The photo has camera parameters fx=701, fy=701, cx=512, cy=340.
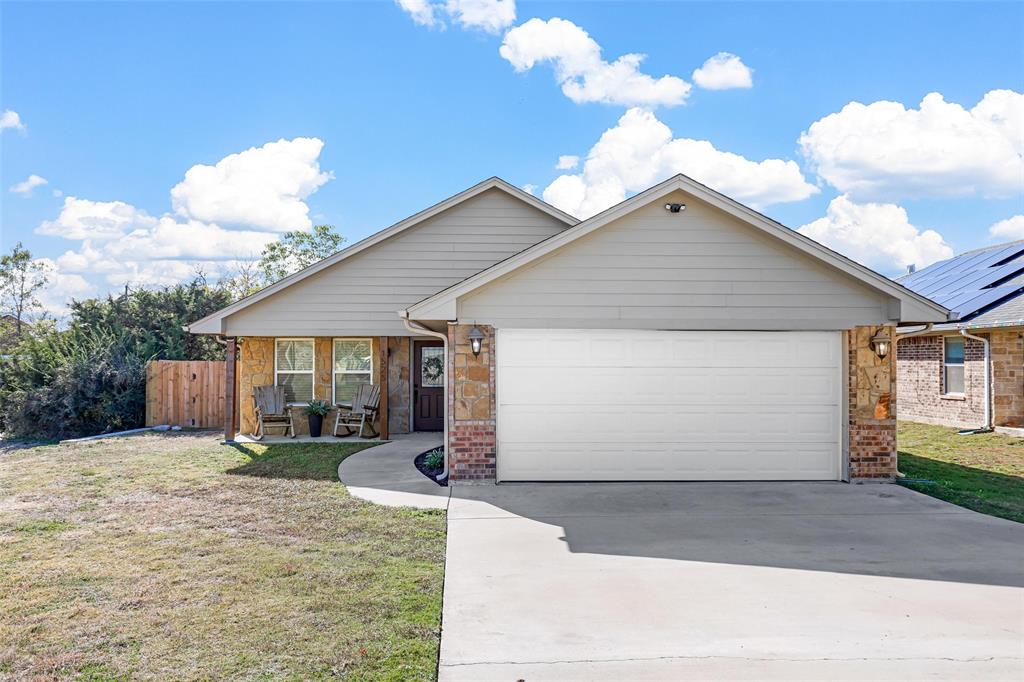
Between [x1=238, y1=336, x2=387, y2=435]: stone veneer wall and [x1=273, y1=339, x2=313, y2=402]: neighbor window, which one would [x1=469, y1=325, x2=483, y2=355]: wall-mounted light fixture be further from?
[x1=273, y1=339, x2=313, y2=402]: neighbor window

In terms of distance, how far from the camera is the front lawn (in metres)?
4.08

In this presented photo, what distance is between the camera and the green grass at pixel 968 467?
28.8 feet

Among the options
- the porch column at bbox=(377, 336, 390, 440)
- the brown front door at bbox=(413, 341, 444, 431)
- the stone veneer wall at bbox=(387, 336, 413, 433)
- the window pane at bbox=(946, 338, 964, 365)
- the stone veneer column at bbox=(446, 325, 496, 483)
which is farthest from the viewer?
the window pane at bbox=(946, 338, 964, 365)

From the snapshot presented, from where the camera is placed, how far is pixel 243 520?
7582 mm

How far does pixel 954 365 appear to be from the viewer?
54.4ft

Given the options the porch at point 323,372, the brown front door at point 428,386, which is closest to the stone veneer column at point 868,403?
the brown front door at point 428,386

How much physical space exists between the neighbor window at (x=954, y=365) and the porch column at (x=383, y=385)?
518 inches

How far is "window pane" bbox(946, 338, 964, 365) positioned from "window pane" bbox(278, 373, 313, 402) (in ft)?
48.7

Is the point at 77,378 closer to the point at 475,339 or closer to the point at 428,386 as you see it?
the point at 428,386

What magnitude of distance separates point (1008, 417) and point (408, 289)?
1294 centimetres

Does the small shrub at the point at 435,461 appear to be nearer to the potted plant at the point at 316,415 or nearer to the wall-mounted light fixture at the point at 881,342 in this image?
the potted plant at the point at 316,415

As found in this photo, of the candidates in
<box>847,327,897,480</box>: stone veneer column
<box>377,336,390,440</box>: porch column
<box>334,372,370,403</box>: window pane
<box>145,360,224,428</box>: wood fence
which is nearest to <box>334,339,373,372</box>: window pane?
<box>334,372,370,403</box>: window pane

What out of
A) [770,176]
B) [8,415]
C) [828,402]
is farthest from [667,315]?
[8,415]

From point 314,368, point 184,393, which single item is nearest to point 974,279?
point 314,368
